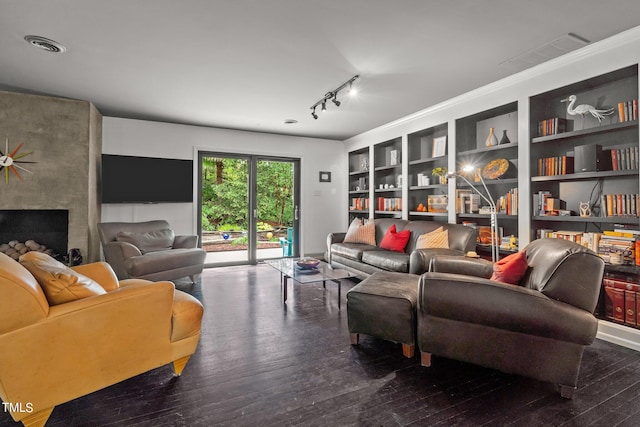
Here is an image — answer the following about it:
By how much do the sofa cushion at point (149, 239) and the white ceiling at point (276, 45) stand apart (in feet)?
5.87

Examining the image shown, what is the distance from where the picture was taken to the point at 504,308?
1902mm

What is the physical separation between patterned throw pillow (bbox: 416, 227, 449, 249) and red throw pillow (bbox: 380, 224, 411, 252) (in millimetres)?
332

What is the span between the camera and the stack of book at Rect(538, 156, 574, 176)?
122 inches

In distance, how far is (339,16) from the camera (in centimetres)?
235

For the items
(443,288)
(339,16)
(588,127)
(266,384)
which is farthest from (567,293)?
(339,16)

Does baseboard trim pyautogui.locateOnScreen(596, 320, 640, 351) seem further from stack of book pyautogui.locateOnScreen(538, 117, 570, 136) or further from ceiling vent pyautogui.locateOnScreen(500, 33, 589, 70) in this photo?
ceiling vent pyautogui.locateOnScreen(500, 33, 589, 70)

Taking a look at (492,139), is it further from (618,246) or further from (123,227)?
(123,227)

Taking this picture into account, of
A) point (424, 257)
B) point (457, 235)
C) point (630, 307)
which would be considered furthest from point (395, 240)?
point (630, 307)

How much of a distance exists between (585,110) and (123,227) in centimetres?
558

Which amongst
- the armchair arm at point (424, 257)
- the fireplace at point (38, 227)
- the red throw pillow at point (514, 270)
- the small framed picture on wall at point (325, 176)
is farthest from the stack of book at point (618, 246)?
the fireplace at point (38, 227)

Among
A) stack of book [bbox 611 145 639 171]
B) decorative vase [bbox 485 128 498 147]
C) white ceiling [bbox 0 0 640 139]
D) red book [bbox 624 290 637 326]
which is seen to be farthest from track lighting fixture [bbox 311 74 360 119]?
red book [bbox 624 290 637 326]

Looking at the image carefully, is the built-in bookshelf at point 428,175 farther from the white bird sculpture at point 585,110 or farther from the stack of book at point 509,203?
the white bird sculpture at point 585,110

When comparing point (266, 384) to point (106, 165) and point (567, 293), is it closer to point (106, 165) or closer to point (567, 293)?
point (567, 293)

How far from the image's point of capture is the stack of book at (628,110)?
8.66 ft
